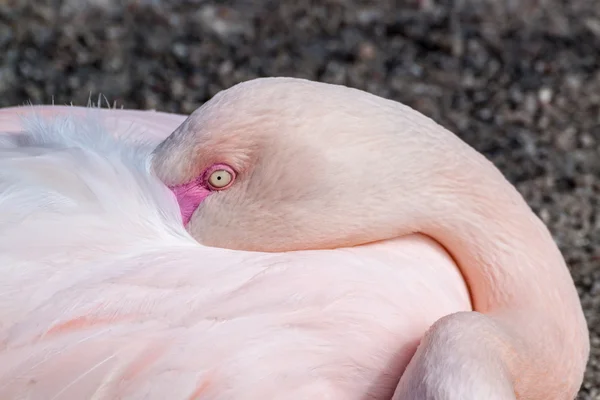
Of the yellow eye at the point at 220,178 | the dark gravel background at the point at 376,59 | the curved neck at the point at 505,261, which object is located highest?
the yellow eye at the point at 220,178

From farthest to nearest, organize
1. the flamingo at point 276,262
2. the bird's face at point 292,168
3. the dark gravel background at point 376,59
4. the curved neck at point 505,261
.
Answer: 1. the dark gravel background at point 376,59
2. the curved neck at point 505,261
3. the bird's face at point 292,168
4. the flamingo at point 276,262

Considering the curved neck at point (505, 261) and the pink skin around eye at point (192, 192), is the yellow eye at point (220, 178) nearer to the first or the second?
the pink skin around eye at point (192, 192)

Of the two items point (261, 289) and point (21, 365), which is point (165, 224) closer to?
point (261, 289)

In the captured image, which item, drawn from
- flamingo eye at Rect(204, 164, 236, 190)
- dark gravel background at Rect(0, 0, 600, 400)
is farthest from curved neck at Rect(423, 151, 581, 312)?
dark gravel background at Rect(0, 0, 600, 400)

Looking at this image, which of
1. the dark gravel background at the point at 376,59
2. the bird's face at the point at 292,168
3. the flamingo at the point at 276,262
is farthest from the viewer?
the dark gravel background at the point at 376,59

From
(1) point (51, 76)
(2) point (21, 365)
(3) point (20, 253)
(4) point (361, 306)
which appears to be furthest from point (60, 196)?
(1) point (51, 76)

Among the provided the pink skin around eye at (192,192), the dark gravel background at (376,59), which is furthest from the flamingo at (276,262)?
the dark gravel background at (376,59)

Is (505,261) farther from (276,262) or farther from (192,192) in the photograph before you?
(192,192)

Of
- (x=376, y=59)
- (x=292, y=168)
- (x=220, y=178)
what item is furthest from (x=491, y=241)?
(x=376, y=59)
